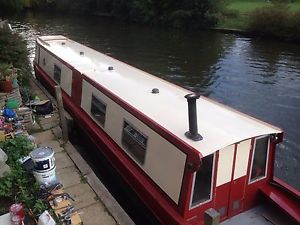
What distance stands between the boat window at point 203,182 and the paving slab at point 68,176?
9.48 ft

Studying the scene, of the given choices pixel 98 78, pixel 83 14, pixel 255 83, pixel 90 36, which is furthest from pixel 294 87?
pixel 83 14

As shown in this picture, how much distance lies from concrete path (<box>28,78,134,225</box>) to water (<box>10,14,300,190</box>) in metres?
5.82

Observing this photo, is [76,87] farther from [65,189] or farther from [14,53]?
[14,53]

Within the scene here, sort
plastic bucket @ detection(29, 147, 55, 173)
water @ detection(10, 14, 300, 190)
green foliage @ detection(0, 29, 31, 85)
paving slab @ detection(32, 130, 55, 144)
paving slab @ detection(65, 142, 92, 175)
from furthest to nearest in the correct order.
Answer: water @ detection(10, 14, 300, 190) < green foliage @ detection(0, 29, 31, 85) < paving slab @ detection(32, 130, 55, 144) < paving slab @ detection(65, 142, 92, 175) < plastic bucket @ detection(29, 147, 55, 173)

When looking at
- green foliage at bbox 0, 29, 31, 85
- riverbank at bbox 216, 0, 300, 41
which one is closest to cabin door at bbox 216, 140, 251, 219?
green foliage at bbox 0, 29, 31, 85

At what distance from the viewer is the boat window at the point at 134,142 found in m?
7.08

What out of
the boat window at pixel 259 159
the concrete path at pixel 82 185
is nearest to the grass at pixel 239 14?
the concrete path at pixel 82 185

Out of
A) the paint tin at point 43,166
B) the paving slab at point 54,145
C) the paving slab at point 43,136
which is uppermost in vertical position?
the paint tin at point 43,166

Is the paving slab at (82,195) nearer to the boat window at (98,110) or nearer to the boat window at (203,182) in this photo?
the boat window at (98,110)

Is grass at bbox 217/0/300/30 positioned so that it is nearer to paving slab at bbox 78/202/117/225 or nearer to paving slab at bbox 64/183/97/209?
paving slab at bbox 64/183/97/209

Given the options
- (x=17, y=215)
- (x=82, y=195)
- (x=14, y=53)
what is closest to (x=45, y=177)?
(x=82, y=195)

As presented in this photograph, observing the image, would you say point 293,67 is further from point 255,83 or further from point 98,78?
point 98,78

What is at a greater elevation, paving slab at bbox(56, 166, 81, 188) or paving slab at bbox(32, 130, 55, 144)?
paving slab at bbox(32, 130, 55, 144)

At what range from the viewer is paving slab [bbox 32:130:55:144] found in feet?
31.1
